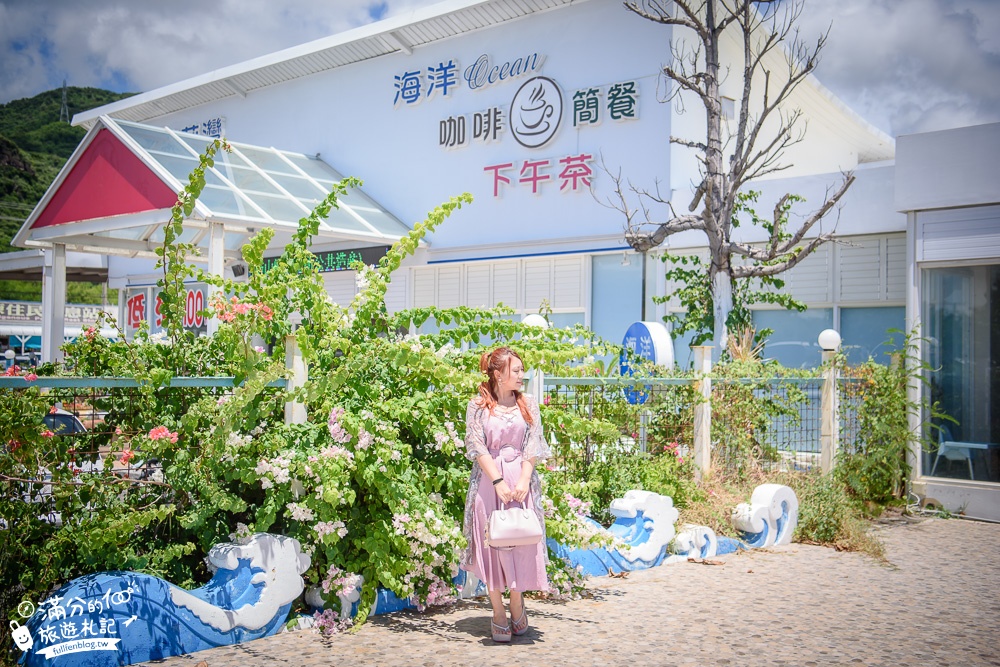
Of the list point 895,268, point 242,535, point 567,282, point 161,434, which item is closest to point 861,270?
point 895,268

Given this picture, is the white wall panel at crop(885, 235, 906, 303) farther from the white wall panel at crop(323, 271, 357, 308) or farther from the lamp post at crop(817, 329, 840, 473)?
the white wall panel at crop(323, 271, 357, 308)

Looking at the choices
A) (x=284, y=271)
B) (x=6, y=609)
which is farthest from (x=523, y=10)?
(x=6, y=609)

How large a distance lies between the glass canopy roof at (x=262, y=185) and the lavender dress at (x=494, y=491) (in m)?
9.09

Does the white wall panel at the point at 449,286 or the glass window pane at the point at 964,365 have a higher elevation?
the white wall panel at the point at 449,286

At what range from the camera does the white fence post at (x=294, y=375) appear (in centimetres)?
549

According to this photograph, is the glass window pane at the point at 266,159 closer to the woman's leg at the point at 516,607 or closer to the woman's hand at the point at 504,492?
the woman's hand at the point at 504,492

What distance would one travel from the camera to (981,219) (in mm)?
9781

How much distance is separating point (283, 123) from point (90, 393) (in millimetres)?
17247

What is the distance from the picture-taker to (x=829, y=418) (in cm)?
943

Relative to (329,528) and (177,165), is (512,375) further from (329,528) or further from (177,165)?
(177,165)

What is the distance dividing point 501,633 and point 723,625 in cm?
142

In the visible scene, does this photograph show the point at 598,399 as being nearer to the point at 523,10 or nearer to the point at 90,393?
the point at 90,393

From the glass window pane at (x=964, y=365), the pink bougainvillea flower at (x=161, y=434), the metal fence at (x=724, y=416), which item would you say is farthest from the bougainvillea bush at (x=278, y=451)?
the glass window pane at (x=964, y=365)

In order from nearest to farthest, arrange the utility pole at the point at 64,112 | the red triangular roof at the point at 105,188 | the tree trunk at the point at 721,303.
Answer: the tree trunk at the point at 721,303, the red triangular roof at the point at 105,188, the utility pole at the point at 64,112
